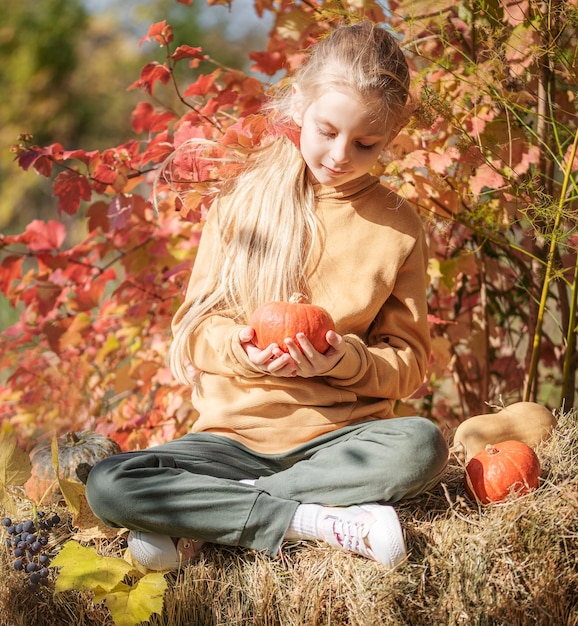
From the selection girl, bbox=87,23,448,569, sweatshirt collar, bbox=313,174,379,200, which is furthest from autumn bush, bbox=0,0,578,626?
sweatshirt collar, bbox=313,174,379,200

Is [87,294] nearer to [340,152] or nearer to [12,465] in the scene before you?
[12,465]

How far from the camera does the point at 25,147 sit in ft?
9.18

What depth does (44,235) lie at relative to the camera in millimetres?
3176

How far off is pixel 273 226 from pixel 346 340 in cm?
43

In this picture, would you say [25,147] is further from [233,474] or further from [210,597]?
[210,597]

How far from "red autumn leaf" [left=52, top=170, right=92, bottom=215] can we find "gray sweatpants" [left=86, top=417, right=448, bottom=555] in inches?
39.7

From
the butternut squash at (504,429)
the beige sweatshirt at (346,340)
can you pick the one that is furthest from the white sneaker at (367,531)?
the butternut squash at (504,429)

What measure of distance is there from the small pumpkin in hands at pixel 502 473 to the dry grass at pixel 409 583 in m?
0.05

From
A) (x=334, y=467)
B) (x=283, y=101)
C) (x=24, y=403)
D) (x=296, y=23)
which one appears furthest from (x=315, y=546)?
(x=24, y=403)

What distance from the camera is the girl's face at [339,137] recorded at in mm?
2217

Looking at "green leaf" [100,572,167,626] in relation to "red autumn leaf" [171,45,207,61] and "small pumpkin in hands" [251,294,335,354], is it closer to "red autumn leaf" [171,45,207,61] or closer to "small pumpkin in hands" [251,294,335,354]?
"small pumpkin in hands" [251,294,335,354]

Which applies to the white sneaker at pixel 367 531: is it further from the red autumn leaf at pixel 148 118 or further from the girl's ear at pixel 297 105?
the red autumn leaf at pixel 148 118

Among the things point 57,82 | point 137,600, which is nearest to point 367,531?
point 137,600

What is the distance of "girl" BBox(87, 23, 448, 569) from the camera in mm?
2121
